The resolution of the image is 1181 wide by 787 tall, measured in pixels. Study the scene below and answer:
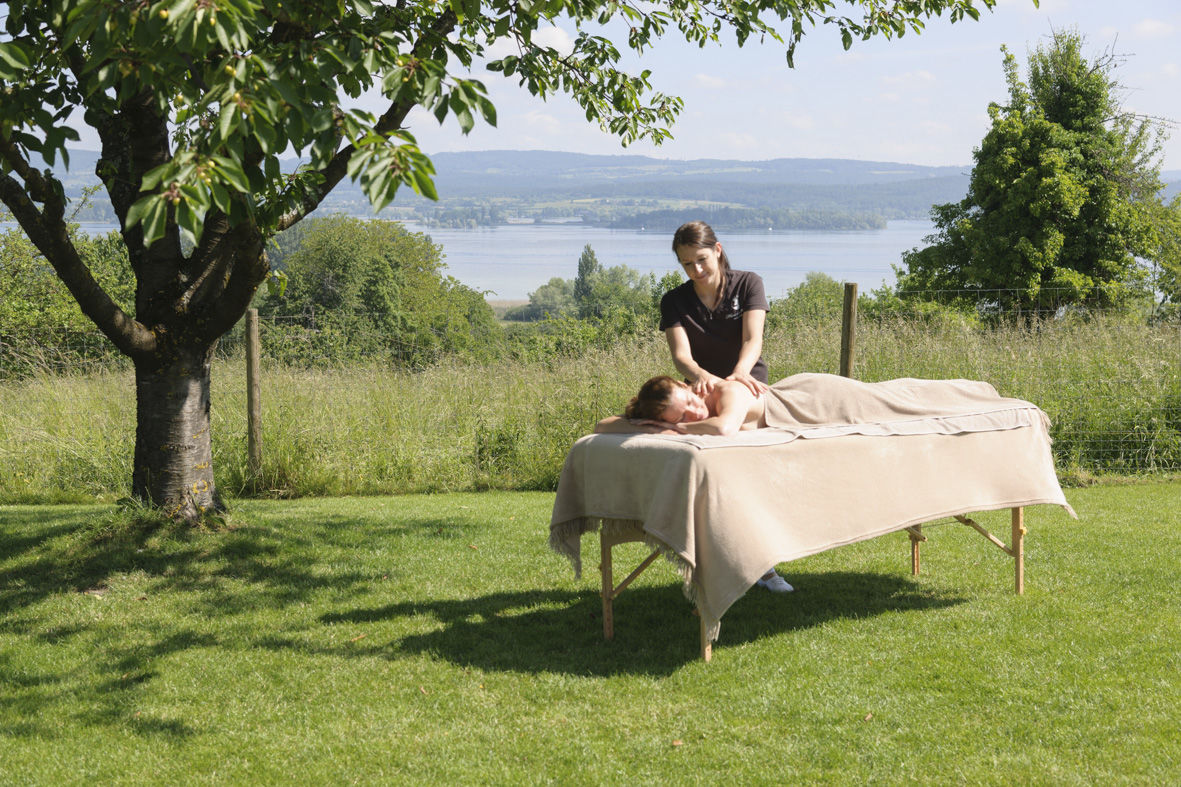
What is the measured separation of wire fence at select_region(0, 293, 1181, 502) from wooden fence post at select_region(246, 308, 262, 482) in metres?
A: 0.10

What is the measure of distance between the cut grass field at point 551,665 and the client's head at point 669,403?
991 mm

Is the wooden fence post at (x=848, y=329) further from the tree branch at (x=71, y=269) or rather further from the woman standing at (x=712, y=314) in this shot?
the tree branch at (x=71, y=269)

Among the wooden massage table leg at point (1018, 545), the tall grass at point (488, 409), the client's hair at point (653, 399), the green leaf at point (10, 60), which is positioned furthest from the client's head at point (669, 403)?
the tall grass at point (488, 409)

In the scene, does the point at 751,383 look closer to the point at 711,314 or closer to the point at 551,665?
the point at 711,314

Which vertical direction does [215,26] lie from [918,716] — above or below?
above

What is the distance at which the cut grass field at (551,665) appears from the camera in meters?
3.37

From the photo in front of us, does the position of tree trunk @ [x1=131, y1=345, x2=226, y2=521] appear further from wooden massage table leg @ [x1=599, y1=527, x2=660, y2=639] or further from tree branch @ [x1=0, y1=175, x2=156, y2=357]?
wooden massage table leg @ [x1=599, y1=527, x2=660, y2=639]

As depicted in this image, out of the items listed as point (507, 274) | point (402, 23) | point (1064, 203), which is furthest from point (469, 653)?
point (507, 274)

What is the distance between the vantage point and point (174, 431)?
5902mm

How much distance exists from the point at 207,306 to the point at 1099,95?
Result: 20553 mm

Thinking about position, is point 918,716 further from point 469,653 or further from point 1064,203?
point 1064,203

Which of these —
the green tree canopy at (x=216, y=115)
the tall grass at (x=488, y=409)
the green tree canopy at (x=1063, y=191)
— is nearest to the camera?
the green tree canopy at (x=216, y=115)

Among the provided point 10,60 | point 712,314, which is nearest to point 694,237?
point 712,314

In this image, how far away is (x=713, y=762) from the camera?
334 cm
